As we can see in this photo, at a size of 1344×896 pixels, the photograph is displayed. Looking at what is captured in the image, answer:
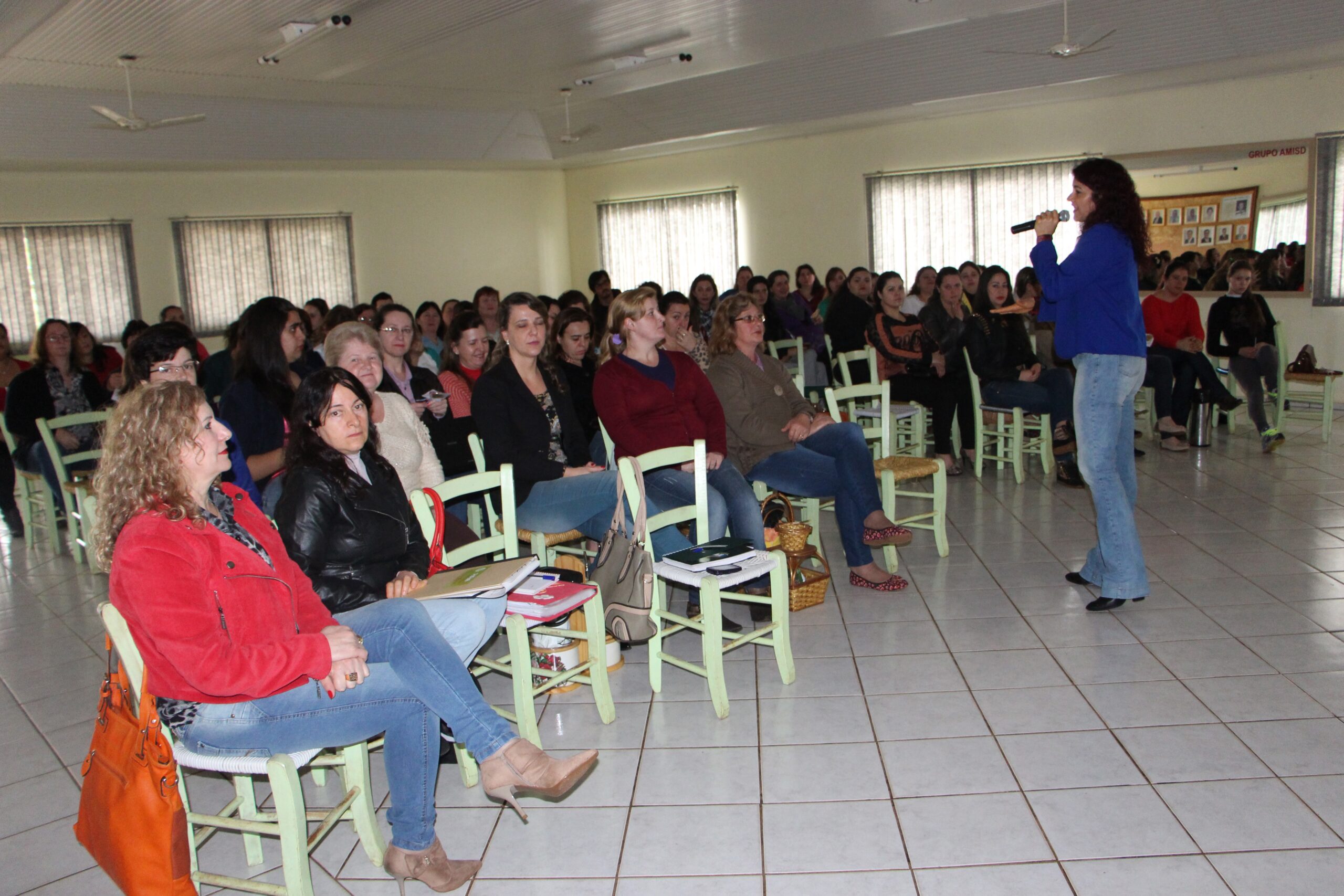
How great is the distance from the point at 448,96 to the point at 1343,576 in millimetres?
8419

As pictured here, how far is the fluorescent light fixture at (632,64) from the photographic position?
826cm

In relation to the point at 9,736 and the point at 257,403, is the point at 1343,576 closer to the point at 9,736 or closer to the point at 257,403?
the point at 257,403

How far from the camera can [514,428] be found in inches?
151

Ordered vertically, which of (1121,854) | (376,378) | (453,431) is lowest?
(1121,854)

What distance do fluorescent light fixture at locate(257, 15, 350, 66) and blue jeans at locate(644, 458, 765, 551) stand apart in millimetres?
4599

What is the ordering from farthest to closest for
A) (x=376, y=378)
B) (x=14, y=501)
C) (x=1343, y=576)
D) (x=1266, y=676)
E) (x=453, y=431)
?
(x=14, y=501), (x=453, y=431), (x=1343, y=576), (x=376, y=378), (x=1266, y=676)

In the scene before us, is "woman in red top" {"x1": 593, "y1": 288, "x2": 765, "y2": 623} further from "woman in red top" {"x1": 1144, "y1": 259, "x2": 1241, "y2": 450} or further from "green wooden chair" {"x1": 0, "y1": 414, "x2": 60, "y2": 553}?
"woman in red top" {"x1": 1144, "y1": 259, "x2": 1241, "y2": 450}

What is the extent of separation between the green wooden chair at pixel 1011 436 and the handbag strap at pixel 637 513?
11.9 feet

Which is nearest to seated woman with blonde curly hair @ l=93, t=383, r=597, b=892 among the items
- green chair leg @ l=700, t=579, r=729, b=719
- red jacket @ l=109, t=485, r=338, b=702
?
red jacket @ l=109, t=485, r=338, b=702

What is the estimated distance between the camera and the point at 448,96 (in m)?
9.63

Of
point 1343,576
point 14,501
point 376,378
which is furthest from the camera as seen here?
point 14,501

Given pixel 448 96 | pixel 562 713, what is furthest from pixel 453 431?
pixel 448 96

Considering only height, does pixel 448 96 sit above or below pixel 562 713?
above

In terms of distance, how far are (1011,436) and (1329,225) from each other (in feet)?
13.4
